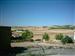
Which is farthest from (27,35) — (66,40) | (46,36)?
(66,40)

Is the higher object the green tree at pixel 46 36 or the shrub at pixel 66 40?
the green tree at pixel 46 36

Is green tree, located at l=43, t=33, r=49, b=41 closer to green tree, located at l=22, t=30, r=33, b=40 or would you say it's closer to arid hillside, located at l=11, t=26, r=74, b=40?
arid hillside, located at l=11, t=26, r=74, b=40

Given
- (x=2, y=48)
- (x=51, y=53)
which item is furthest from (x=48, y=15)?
(x=2, y=48)

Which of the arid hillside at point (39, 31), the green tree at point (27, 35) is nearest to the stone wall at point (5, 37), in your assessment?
the arid hillside at point (39, 31)

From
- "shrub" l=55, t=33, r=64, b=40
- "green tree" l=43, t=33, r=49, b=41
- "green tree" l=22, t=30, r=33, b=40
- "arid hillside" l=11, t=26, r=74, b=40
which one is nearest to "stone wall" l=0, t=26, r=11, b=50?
"arid hillside" l=11, t=26, r=74, b=40

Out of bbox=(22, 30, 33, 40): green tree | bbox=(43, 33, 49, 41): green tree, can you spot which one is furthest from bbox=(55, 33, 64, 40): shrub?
bbox=(22, 30, 33, 40): green tree

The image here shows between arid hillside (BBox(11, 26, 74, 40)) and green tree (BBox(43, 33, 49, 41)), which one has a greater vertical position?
→ arid hillside (BBox(11, 26, 74, 40))

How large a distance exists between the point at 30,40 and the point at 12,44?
0.30 m

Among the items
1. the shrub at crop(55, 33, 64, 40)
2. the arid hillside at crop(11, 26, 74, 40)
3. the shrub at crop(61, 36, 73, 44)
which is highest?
the arid hillside at crop(11, 26, 74, 40)

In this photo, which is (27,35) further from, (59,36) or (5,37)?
(59,36)

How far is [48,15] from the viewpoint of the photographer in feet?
11.6

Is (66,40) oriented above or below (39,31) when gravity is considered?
below

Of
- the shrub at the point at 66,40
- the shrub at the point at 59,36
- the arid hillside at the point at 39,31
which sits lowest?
the shrub at the point at 66,40

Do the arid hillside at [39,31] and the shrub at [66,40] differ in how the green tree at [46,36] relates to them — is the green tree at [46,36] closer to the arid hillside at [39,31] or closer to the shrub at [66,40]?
the arid hillside at [39,31]
